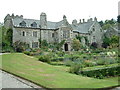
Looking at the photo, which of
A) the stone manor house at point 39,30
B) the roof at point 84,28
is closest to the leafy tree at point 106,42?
the roof at point 84,28

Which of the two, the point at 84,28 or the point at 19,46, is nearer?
the point at 19,46

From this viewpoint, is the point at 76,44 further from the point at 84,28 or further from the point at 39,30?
the point at 84,28

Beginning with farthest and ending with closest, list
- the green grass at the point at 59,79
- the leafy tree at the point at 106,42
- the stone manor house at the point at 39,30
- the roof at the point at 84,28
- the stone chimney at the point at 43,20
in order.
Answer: the leafy tree at the point at 106,42 < the roof at the point at 84,28 < the stone chimney at the point at 43,20 < the stone manor house at the point at 39,30 < the green grass at the point at 59,79

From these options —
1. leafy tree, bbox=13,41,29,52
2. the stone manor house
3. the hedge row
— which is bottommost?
the hedge row

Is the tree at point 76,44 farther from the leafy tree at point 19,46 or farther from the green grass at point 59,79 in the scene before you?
the green grass at point 59,79

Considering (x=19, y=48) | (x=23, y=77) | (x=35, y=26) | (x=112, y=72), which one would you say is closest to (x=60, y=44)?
(x=35, y=26)

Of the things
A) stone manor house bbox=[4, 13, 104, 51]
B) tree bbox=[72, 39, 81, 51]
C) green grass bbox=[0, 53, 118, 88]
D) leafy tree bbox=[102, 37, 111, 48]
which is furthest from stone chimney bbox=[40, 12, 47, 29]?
green grass bbox=[0, 53, 118, 88]

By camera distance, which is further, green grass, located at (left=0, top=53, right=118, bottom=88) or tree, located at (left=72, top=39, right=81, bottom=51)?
tree, located at (left=72, top=39, right=81, bottom=51)

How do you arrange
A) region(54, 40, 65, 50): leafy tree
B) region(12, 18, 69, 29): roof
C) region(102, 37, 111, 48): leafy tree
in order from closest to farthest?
region(12, 18, 69, 29): roof → region(54, 40, 65, 50): leafy tree → region(102, 37, 111, 48): leafy tree

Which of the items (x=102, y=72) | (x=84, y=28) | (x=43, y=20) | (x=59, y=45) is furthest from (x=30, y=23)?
(x=102, y=72)

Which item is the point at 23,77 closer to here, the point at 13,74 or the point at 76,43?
the point at 13,74

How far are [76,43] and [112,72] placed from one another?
27.8m

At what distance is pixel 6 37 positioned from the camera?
4244 centimetres

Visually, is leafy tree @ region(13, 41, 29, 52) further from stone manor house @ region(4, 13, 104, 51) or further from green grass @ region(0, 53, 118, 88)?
green grass @ region(0, 53, 118, 88)
